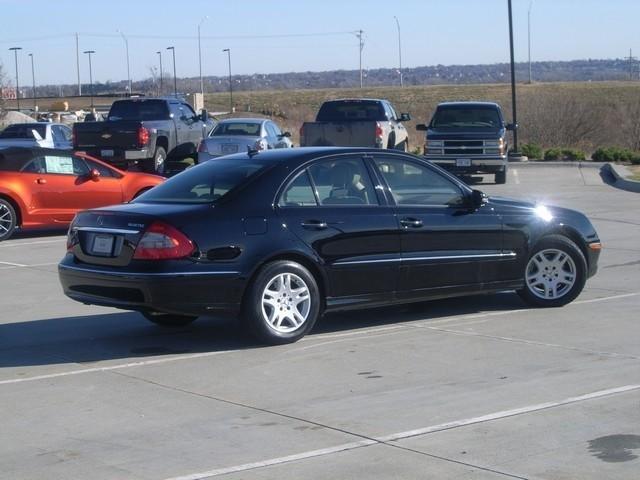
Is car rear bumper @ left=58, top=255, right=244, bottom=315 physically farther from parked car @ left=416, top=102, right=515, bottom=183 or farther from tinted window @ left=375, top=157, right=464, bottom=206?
parked car @ left=416, top=102, right=515, bottom=183

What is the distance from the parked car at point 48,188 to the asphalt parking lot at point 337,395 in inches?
244

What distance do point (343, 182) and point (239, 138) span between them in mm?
16580

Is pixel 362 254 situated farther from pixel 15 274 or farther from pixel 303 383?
pixel 15 274

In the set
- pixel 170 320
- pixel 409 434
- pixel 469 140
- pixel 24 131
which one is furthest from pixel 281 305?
pixel 24 131

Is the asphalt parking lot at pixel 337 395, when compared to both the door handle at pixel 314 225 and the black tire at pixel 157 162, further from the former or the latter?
the black tire at pixel 157 162

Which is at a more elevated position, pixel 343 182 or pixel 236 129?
pixel 236 129

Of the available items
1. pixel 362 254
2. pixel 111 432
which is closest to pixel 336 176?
pixel 362 254

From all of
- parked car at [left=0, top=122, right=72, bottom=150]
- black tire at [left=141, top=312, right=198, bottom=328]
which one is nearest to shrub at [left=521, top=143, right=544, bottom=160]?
parked car at [left=0, top=122, right=72, bottom=150]

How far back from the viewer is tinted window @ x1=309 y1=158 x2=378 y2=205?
9484 mm

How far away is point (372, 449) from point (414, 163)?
4221 millimetres

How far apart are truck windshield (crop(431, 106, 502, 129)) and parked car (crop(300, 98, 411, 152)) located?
1.30 m

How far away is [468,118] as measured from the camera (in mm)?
28016

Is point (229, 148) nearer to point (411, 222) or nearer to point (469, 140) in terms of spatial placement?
point (469, 140)

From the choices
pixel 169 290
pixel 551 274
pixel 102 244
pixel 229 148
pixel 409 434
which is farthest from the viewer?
pixel 229 148
